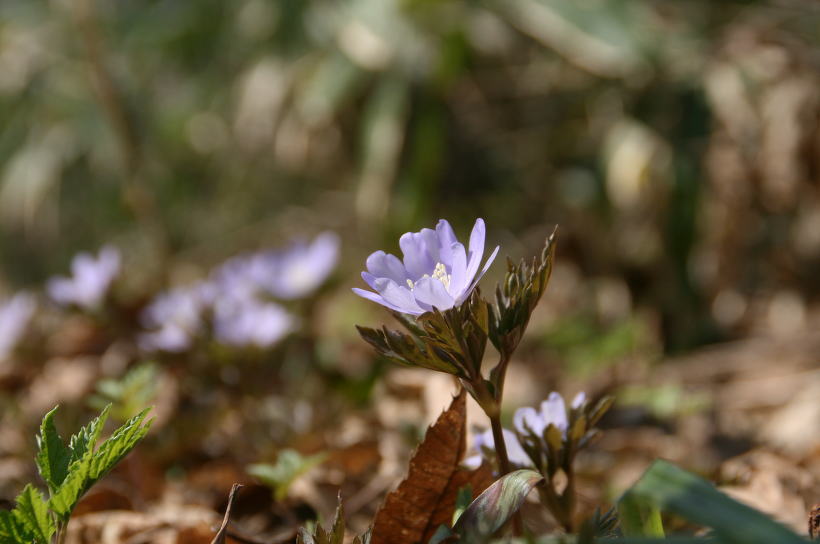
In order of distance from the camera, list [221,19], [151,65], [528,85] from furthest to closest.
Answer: [151,65] → [221,19] → [528,85]

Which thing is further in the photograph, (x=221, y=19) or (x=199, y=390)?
(x=221, y=19)

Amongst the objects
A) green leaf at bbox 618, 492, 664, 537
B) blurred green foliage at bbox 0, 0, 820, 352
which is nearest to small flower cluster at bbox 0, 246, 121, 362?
blurred green foliage at bbox 0, 0, 820, 352

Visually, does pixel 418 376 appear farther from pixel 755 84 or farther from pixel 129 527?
Result: pixel 755 84

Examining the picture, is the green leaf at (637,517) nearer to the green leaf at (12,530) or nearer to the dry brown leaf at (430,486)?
the dry brown leaf at (430,486)

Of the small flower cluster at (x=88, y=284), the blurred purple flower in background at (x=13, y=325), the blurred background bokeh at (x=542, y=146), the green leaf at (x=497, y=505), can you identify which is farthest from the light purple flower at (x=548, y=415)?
the blurred purple flower in background at (x=13, y=325)

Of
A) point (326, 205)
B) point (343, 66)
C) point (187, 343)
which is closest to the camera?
point (187, 343)

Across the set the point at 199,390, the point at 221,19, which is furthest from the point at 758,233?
the point at 221,19
